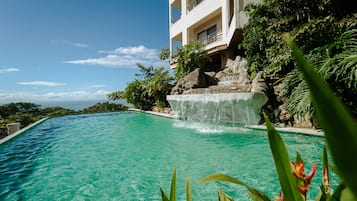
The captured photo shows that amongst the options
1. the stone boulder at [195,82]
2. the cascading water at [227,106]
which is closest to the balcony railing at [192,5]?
the stone boulder at [195,82]

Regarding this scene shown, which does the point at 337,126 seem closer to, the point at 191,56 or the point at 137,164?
the point at 137,164

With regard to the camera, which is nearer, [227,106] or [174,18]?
[227,106]

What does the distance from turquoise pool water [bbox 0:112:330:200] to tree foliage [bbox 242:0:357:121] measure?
1600 millimetres

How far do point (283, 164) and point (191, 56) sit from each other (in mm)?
14649

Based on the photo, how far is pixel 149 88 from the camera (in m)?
16.4

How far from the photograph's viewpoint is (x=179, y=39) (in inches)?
893

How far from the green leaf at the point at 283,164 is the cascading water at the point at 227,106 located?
26.0 ft

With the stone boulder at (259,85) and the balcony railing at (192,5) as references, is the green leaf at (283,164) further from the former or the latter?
the balcony railing at (192,5)

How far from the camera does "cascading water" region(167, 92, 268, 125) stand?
8.42 m

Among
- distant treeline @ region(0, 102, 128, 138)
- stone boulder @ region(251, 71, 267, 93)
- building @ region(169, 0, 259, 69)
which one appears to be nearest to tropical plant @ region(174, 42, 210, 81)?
building @ region(169, 0, 259, 69)

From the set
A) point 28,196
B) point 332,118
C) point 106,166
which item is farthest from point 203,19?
point 332,118

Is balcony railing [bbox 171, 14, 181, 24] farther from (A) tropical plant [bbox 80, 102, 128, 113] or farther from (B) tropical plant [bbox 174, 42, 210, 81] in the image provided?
(A) tropical plant [bbox 80, 102, 128, 113]

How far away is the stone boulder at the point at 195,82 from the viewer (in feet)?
41.3

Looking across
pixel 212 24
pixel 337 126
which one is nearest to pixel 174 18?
pixel 212 24
